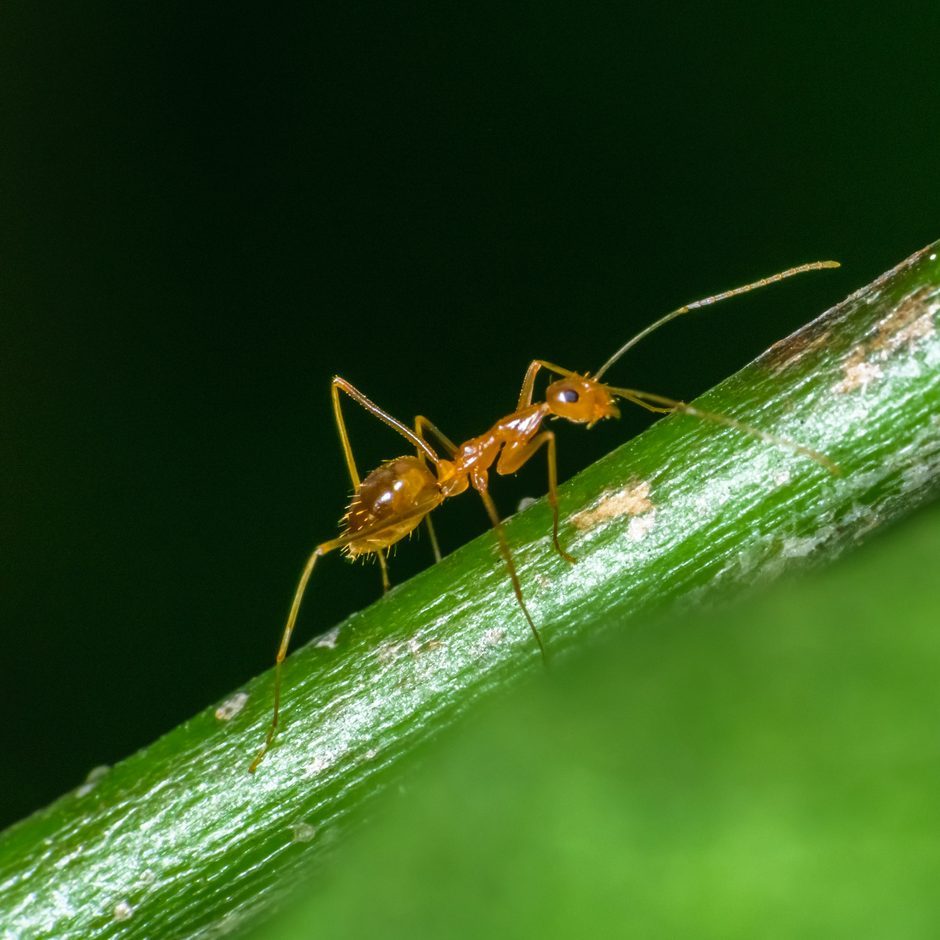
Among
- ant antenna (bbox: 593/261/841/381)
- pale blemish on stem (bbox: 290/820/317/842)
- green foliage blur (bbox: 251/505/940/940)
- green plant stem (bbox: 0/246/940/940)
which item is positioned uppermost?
green foliage blur (bbox: 251/505/940/940)

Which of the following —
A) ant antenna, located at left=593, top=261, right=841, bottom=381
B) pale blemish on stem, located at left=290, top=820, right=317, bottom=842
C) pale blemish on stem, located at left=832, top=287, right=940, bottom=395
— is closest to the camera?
pale blemish on stem, located at left=832, top=287, right=940, bottom=395

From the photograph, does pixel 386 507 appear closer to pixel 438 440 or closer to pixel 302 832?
pixel 438 440

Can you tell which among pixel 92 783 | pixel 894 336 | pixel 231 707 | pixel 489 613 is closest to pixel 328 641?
pixel 231 707

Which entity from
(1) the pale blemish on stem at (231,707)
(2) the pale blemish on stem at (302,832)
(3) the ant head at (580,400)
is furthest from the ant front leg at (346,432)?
(2) the pale blemish on stem at (302,832)

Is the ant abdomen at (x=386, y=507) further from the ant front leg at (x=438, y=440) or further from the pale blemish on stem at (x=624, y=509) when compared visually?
the pale blemish on stem at (x=624, y=509)

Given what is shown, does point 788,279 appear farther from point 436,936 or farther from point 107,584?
point 436,936

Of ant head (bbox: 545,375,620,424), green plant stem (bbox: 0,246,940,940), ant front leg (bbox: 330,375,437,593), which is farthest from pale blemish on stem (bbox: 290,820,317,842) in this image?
ant head (bbox: 545,375,620,424)

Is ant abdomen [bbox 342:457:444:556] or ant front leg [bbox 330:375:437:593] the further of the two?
ant front leg [bbox 330:375:437:593]

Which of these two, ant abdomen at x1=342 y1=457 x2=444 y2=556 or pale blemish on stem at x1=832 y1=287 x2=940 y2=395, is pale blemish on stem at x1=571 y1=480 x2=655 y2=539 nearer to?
pale blemish on stem at x1=832 y1=287 x2=940 y2=395
